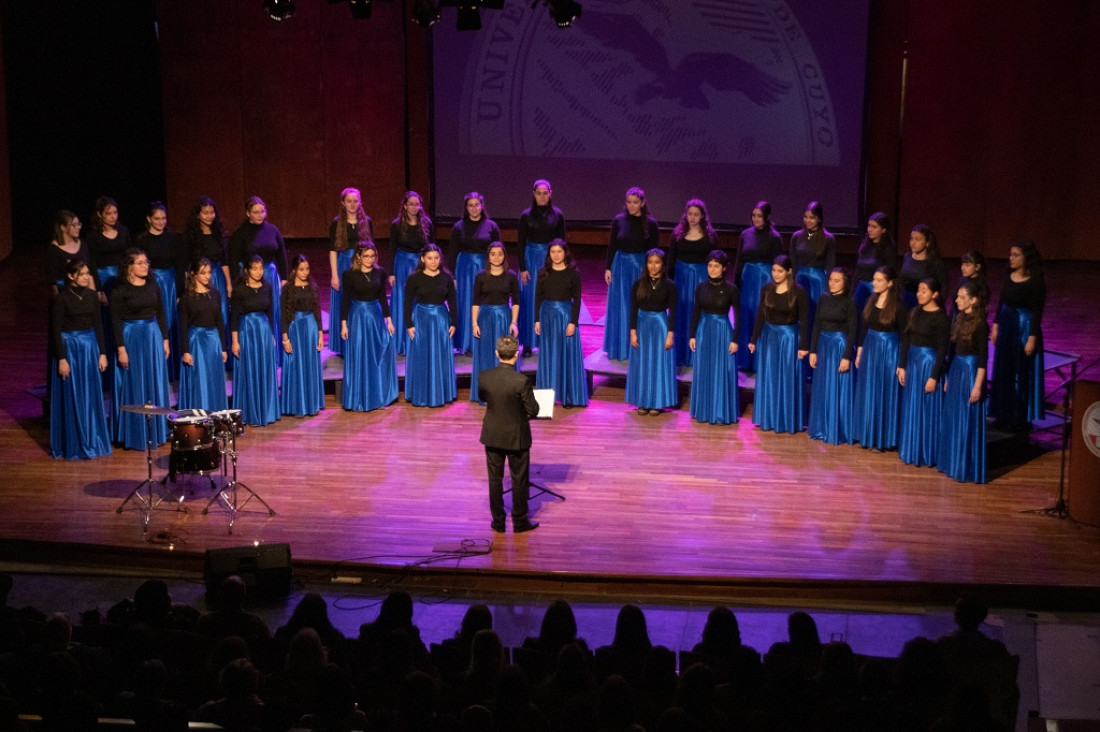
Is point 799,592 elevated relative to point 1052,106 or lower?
lower

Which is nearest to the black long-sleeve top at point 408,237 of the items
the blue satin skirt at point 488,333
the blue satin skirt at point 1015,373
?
the blue satin skirt at point 488,333

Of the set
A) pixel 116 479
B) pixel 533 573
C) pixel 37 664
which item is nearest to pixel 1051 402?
pixel 533 573

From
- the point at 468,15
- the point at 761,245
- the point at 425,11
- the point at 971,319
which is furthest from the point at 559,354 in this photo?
the point at 971,319

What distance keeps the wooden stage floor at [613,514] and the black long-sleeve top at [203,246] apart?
146 centimetres

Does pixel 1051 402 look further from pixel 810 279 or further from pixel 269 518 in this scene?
pixel 269 518

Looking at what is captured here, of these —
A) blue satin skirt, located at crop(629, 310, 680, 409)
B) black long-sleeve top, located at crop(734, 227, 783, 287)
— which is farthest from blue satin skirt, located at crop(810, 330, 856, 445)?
black long-sleeve top, located at crop(734, 227, 783, 287)

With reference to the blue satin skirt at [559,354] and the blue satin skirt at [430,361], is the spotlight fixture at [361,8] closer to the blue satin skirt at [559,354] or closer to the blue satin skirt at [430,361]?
the blue satin skirt at [430,361]

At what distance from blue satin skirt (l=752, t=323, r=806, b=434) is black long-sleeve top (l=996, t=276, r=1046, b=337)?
59.2 inches

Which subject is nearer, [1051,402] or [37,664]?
[37,664]

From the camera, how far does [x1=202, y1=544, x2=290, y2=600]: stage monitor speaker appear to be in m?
7.17

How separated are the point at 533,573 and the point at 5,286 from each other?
930 cm

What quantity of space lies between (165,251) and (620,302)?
3671 mm

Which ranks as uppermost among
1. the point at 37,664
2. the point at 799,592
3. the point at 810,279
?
the point at 810,279

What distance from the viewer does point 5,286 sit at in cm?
1452
